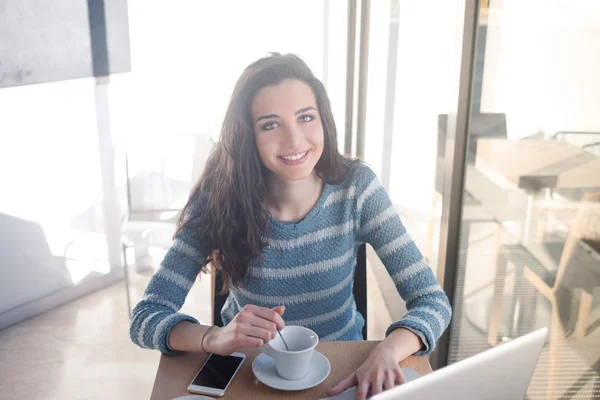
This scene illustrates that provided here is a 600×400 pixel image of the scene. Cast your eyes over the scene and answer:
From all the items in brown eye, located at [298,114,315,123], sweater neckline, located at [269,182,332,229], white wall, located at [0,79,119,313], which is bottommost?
white wall, located at [0,79,119,313]

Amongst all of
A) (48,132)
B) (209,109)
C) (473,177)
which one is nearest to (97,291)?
(48,132)

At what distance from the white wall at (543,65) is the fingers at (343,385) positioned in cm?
64

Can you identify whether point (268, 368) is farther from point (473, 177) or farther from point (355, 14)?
point (355, 14)

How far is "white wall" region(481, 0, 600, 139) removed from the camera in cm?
111

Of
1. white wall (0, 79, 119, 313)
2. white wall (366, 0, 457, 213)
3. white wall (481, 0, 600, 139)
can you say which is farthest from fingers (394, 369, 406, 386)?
white wall (0, 79, 119, 313)

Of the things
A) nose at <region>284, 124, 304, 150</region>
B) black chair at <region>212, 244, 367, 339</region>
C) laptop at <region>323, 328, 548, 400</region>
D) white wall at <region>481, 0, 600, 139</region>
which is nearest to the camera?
laptop at <region>323, 328, 548, 400</region>

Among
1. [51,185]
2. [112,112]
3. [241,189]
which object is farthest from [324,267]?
[112,112]

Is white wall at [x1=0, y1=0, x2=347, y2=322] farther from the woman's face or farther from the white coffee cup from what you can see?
the white coffee cup

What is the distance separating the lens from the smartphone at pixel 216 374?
1.00m

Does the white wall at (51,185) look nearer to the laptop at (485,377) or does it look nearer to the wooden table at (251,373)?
the wooden table at (251,373)

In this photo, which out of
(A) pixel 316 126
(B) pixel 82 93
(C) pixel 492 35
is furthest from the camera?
(B) pixel 82 93

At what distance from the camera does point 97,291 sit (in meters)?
3.14

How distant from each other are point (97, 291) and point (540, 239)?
8.09 feet

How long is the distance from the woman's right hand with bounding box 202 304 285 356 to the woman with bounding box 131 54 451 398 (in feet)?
0.33
